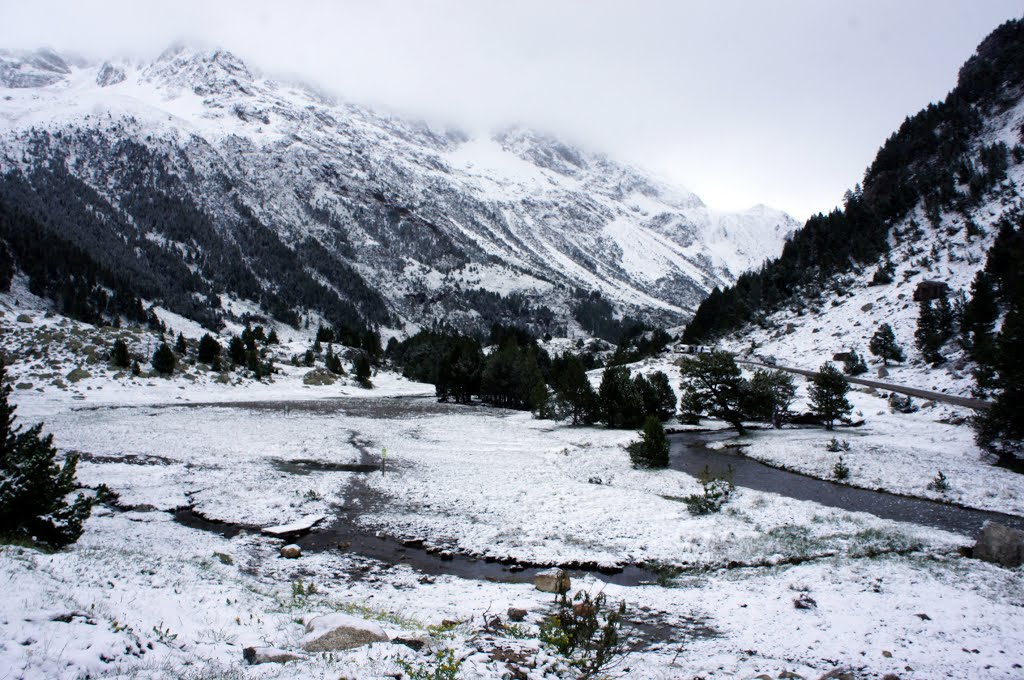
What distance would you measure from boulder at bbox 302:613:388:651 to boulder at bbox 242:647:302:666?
Answer: 54cm

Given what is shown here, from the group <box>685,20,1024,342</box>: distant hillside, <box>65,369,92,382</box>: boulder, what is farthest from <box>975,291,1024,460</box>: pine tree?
<box>65,369,92,382</box>: boulder

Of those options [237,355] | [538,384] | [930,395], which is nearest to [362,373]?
[237,355]

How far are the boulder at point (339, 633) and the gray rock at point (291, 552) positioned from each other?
666cm

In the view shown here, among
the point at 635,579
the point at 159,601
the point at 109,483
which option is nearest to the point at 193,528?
the point at 109,483

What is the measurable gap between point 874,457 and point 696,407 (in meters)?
18.1

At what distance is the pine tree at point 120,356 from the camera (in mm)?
65375

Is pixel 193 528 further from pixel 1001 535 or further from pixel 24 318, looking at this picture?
pixel 24 318

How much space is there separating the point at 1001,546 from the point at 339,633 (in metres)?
18.0

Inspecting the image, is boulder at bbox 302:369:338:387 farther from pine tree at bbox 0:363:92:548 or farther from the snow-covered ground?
pine tree at bbox 0:363:92:548

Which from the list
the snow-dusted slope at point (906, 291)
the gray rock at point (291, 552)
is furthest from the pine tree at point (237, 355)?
the snow-dusted slope at point (906, 291)

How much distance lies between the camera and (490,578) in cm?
1506

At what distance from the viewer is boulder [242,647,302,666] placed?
7.94 metres

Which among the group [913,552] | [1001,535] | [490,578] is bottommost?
[490,578]

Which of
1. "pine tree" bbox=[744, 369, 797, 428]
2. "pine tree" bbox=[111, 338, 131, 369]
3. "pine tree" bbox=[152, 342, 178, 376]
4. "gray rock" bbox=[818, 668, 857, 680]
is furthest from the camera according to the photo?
"pine tree" bbox=[152, 342, 178, 376]
